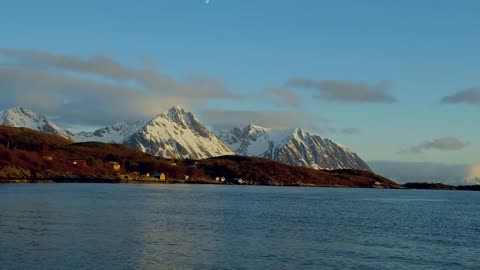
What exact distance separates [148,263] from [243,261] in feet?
25.6

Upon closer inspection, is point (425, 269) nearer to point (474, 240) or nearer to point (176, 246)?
point (176, 246)

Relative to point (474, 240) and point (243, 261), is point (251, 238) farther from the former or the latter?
point (474, 240)

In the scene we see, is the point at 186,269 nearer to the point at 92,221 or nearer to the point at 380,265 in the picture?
the point at 380,265

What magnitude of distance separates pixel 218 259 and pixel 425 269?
1690cm

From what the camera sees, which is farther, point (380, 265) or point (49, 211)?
point (49, 211)

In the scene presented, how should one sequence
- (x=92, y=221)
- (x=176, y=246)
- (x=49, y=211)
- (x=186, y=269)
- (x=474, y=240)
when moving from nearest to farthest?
(x=186, y=269)
(x=176, y=246)
(x=474, y=240)
(x=92, y=221)
(x=49, y=211)

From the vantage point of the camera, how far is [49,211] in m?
93.2

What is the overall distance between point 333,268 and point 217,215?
170ft

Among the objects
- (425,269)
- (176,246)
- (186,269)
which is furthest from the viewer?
(176,246)

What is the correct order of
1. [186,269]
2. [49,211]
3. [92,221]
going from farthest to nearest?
[49,211] < [92,221] < [186,269]

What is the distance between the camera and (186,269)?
4556cm

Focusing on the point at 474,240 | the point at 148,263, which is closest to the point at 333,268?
the point at 148,263

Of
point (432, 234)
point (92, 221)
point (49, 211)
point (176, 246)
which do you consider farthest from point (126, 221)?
point (432, 234)

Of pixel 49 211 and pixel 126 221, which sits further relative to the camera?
pixel 49 211
